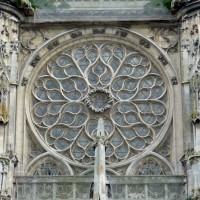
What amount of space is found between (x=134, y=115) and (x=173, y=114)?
106cm

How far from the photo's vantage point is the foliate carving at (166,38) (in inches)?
877

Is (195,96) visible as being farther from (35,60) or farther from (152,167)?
(35,60)

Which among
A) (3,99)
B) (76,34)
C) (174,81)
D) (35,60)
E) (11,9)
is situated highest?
(11,9)

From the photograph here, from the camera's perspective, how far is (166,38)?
22.4 meters

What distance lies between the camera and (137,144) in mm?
21547

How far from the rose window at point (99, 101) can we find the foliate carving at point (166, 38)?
0.58 metres

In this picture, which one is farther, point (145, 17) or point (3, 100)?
point (145, 17)

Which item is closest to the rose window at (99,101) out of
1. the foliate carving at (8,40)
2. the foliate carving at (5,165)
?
the foliate carving at (8,40)

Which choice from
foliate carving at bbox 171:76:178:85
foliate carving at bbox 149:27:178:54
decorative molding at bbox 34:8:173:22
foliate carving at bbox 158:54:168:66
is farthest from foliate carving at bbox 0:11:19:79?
foliate carving at bbox 171:76:178:85

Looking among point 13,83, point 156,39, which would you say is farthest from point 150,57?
point 13,83

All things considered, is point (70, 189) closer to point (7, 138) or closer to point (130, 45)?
point (7, 138)

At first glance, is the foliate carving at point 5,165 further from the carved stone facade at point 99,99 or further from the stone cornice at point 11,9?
the stone cornice at point 11,9

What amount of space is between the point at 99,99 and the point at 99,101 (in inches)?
2.2

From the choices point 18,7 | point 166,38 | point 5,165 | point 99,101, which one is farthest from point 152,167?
point 18,7
